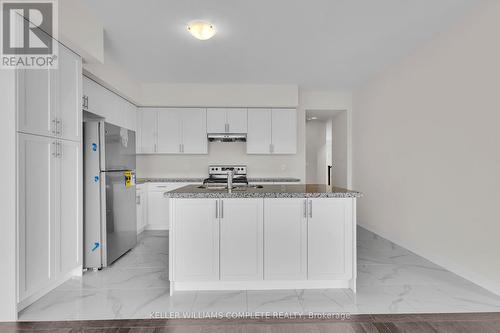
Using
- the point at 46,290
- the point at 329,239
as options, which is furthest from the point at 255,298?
the point at 46,290

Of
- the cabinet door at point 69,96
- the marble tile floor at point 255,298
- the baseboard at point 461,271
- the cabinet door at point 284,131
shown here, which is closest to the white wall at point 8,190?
the marble tile floor at point 255,298

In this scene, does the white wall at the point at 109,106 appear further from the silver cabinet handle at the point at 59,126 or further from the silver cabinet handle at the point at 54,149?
the silver cabinet handle at the point at 54,149

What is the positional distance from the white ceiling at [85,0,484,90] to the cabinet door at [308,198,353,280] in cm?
184

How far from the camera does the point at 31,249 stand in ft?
6.97

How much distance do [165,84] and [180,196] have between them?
3.27 meters

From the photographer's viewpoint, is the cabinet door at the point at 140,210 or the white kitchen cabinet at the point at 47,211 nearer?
the white kitchen cabinet at the point at 47,211

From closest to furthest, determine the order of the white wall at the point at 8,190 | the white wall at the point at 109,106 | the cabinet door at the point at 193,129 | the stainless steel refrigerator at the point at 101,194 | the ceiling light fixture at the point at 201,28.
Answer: the white wall at the point at 8,190, the ceiling light fixture at the point at 201,28, the stainless steel refrigerator at the point at 101,194, the white wall at the point at 109,106, the cabinet door at the point at 193,129

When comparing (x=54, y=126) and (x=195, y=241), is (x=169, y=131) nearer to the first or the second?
(x=54, y=126)

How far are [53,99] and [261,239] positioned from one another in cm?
220

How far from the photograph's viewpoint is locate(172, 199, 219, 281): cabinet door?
2.38m

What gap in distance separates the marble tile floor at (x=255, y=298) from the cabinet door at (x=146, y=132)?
2531 millimetres

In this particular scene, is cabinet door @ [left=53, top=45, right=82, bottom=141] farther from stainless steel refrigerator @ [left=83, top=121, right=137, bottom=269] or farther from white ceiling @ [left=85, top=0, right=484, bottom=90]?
white ceiling @ [left=85, top=0, right=484, bottom=90]

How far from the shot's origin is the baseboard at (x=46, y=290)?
7.06ft

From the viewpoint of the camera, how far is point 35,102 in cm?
217
